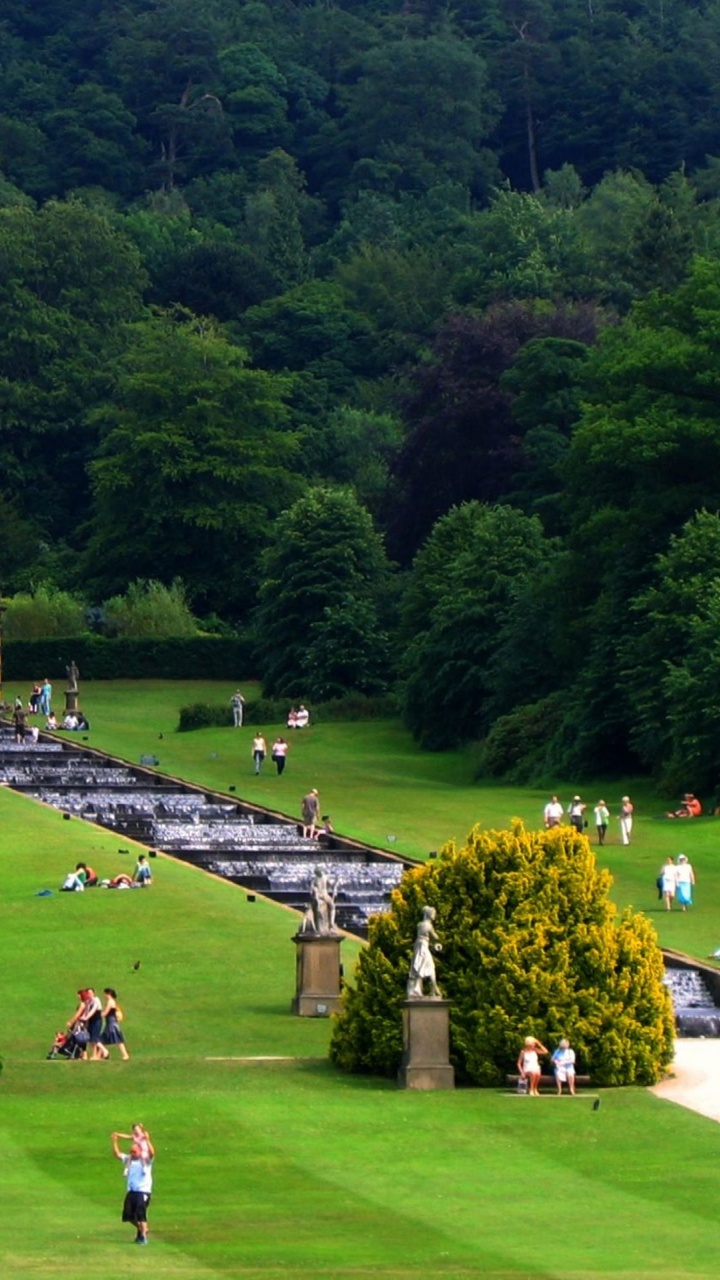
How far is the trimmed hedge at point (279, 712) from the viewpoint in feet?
318

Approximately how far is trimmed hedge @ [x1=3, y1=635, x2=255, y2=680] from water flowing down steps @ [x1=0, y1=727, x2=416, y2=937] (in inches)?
874

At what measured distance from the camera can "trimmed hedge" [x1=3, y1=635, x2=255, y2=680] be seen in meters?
113

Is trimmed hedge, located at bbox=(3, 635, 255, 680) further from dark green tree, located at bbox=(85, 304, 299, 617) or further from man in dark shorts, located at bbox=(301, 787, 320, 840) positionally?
man in dark shorts, located at bbox=(301, 787, 320, 840)

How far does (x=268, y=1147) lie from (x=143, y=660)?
260 feet

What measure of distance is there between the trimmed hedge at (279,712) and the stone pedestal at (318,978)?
4998cm

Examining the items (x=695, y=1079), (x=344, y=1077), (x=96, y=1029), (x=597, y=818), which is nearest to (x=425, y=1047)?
(x=344, y=1077)

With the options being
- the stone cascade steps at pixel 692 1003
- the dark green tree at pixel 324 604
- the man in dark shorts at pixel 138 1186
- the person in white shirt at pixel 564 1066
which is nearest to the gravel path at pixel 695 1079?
the stone cascade steps at pixel 692 1003

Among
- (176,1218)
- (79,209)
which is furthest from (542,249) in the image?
(176,1218)

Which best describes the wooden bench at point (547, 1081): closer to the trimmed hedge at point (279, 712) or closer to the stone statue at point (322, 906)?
the stone statue at point (322, 906)

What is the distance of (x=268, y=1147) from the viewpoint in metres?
35.2

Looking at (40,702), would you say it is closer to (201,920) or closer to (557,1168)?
(201,920)

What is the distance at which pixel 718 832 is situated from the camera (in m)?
66.2

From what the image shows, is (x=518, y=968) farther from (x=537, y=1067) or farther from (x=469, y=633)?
(x=469, y=633)

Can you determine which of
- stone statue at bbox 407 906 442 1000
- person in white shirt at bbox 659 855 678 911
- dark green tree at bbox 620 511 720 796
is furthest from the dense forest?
stone statue at bbox 407 906 442 1000
